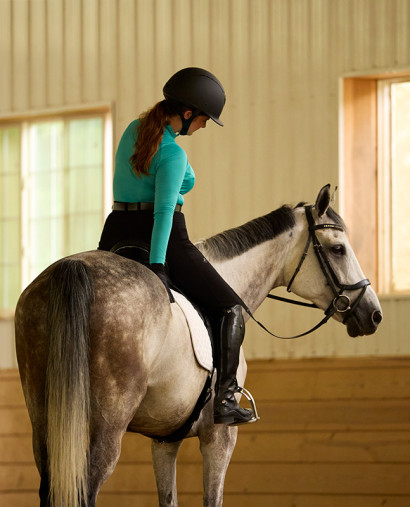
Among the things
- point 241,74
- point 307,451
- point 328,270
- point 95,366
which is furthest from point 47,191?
point 95,366

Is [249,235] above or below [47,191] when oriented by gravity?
below

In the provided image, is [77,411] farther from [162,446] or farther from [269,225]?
[269,225]

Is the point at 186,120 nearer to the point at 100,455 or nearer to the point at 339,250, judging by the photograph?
the point at 339,250

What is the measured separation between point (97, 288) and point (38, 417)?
19.3 inches

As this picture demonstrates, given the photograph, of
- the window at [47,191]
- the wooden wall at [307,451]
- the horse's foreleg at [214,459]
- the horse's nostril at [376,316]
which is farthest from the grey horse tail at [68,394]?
the window at [47,191]

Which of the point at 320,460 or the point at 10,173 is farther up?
the point at 10,173

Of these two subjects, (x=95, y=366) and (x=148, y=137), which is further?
(x=148, y=137)

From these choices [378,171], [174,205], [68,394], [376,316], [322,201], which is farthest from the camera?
[378,171]

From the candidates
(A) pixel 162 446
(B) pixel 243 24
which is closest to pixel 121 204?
(A) pixel 162 446

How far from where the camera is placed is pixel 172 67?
723 centimetres

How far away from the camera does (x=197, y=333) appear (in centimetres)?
343

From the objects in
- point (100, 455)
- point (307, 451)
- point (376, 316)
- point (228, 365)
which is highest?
point (376, 316)

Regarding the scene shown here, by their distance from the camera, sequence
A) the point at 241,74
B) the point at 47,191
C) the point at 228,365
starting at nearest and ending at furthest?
the point at 228,365 → the point at 241,74 → the point at 47,191

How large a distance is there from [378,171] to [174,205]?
3.60 meters
